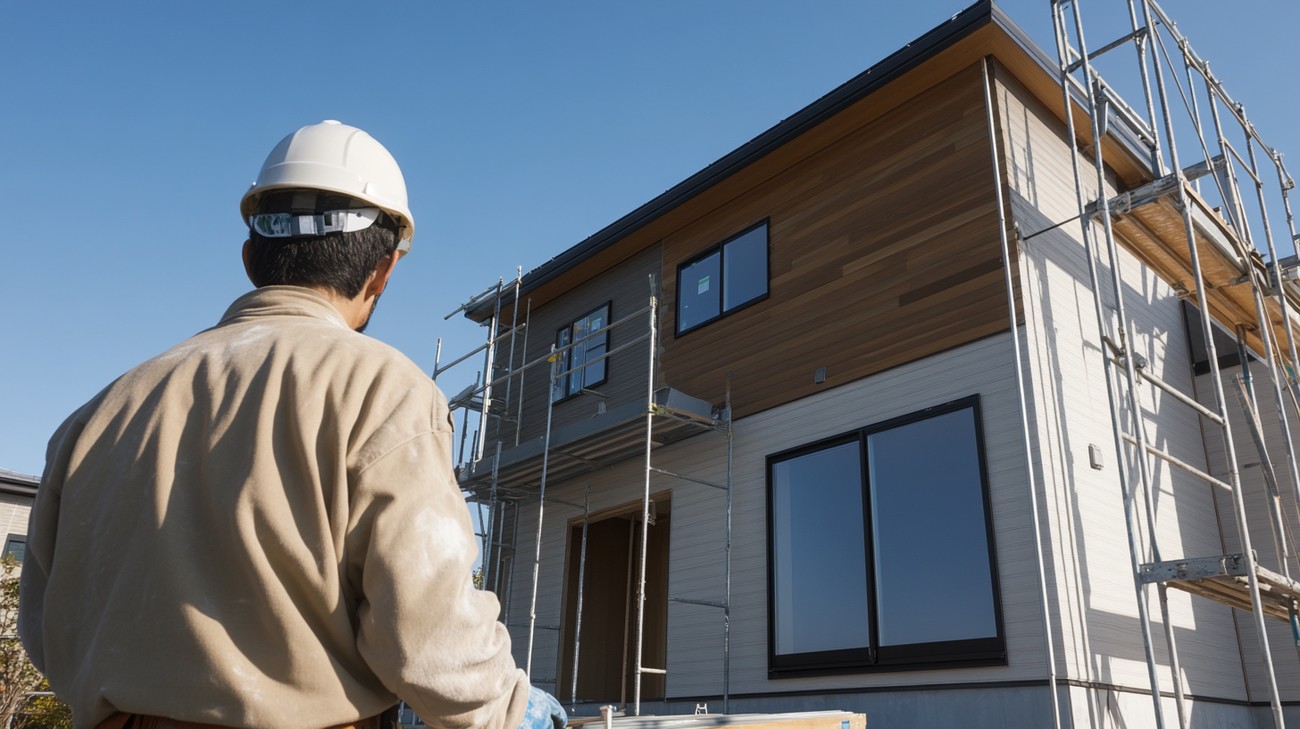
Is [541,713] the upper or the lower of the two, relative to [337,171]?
lower

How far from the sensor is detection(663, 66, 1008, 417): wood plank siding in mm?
7582

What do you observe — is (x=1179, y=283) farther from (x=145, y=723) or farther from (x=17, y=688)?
(x=17, y=688)

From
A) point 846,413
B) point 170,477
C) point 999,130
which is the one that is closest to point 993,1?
point 999,130

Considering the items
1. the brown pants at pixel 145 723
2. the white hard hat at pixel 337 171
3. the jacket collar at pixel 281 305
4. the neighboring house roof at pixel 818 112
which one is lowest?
the brown pants at pixel 145 723

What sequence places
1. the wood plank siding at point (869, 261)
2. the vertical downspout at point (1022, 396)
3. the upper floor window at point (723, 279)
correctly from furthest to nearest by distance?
the upper floor window at point (723, 279), the wood plank siding at point (869, 261), the vertical downspout at point (1022, 396)

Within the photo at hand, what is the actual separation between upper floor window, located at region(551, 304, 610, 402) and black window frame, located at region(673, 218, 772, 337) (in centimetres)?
132

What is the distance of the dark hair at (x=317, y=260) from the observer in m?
1.42

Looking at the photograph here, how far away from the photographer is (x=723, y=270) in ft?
33.0

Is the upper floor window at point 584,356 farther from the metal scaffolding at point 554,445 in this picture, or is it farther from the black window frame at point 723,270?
the black window frame at point 723,270

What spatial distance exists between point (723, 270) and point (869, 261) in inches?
81.6

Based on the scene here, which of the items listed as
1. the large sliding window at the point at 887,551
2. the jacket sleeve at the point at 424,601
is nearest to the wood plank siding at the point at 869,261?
the large sliding window at the point at 887,551

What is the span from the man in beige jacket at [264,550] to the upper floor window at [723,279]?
8287mm

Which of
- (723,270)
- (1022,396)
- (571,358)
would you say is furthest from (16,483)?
(1022,396)

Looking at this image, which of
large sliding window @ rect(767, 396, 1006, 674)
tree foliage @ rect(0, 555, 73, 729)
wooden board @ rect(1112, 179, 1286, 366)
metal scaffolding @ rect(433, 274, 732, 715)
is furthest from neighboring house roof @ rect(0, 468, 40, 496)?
wooden board @ rect(1112, 179, 1286, 366)
